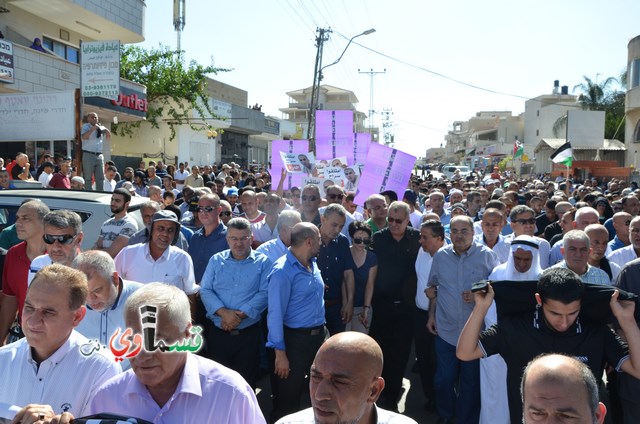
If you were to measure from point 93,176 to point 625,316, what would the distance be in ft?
38.0

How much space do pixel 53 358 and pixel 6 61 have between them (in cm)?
1669

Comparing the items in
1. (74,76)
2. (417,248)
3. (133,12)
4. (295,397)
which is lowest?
(295,397)

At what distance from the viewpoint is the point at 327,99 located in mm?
90125

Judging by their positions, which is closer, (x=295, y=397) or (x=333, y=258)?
(x=295, y=397)

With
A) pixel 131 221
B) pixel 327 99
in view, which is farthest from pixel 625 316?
pixel 327 99

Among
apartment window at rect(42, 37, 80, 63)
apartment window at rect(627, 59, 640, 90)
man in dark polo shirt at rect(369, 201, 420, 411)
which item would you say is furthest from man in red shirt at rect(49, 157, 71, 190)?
apartment window at rect(627, 59, 640, 90)

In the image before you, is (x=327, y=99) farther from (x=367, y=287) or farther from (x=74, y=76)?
(x=367, y=287)

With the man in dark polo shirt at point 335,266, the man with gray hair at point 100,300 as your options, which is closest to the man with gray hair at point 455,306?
the man in dark polo shirt at point 335,266

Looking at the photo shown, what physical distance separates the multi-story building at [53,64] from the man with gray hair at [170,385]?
12.6 metres

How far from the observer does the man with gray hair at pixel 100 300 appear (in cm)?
336

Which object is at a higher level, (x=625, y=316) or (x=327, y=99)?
(x=327, y=99)

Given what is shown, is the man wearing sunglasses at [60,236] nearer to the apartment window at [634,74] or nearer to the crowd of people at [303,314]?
the crowd of people at [303,314]

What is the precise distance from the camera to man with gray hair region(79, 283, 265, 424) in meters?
2.32

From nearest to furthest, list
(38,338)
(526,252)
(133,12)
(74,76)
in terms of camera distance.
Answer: (38,338)
(526,252)
(74,76)
(133,12)
